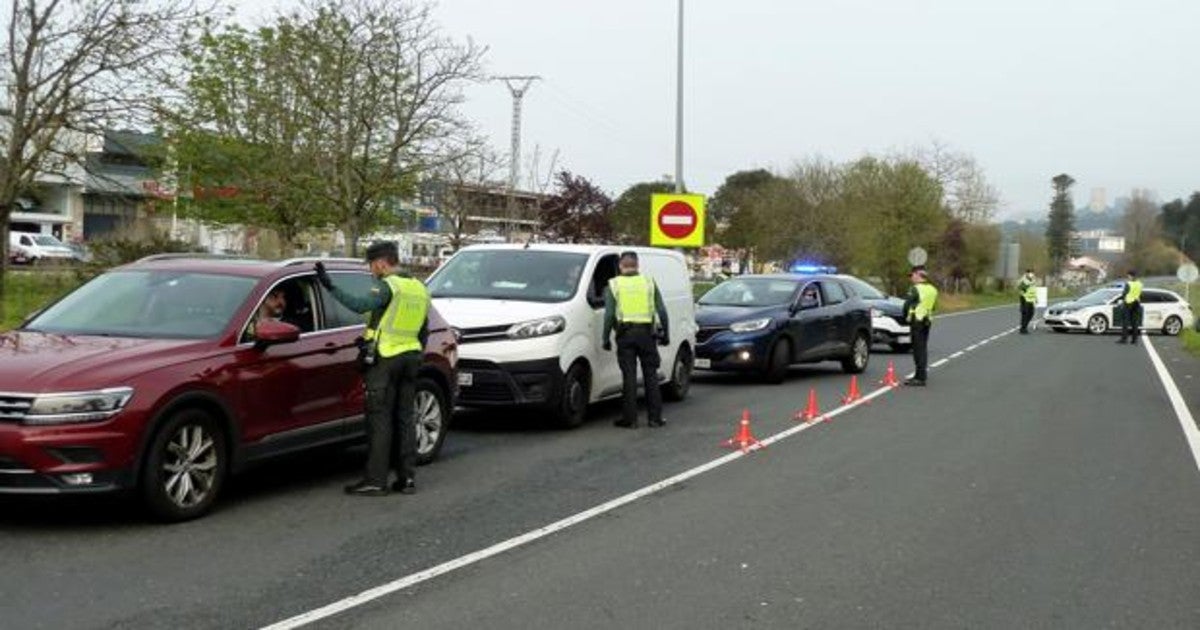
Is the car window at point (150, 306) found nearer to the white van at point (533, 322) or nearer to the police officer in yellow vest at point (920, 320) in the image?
the white van at point (533, 322)

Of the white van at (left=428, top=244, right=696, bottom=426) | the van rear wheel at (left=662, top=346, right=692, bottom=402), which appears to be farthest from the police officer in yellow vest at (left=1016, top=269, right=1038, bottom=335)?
the white van at (left=428, top=244, right=696, bottom=426)

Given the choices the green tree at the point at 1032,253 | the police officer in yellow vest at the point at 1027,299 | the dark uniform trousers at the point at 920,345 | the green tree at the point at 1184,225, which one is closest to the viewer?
the dark uniform trousers at the point at 920,345

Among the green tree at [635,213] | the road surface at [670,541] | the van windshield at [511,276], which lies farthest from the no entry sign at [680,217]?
the green tree at [635,213]

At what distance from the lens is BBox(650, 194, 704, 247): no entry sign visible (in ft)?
73.2

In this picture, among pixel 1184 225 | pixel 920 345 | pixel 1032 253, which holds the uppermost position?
pixel 1184 225

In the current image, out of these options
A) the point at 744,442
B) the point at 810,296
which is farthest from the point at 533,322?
the point at 810,296

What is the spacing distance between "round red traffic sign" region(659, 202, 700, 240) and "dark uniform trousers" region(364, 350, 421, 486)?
14833 millimetres

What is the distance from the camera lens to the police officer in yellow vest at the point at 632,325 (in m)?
11.1

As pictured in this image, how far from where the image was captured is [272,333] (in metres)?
7.14

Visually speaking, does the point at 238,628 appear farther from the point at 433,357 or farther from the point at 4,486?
the point at 433,357

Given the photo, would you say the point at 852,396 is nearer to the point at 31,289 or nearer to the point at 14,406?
the point at 14,406

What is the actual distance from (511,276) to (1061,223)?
15239cm

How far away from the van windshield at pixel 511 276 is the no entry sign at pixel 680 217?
415 inches

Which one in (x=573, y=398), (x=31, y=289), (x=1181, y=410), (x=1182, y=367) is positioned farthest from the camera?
(x=31, y=289)
